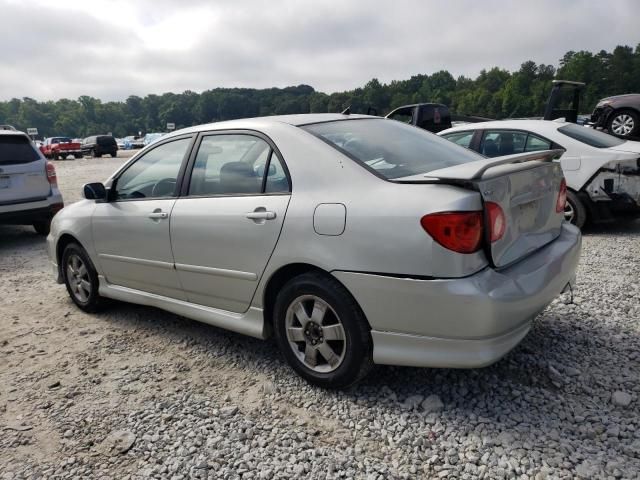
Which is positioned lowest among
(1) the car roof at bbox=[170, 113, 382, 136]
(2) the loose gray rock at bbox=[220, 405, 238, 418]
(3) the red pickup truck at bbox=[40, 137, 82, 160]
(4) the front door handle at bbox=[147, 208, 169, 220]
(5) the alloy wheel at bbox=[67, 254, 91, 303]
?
(3) the red pickup truck at bbox=[40, 137, 82, 160]

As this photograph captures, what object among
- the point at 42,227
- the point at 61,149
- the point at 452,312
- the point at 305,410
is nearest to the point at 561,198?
the point at 452,312

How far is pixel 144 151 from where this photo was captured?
392cm

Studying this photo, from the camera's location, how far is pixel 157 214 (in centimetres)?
344

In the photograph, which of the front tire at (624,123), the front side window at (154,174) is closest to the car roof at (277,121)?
the front side window at (154,174)

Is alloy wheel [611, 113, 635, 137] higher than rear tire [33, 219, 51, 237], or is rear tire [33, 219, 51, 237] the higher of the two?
alloy wheel [611, 113, 635, 137]

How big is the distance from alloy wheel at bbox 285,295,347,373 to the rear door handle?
0.48 m

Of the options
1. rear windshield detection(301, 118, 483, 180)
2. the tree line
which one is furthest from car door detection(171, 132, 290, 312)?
the tree line

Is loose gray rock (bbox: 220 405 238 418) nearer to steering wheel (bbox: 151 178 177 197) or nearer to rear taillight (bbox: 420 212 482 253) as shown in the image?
rear taillight (bbox: 420 212 482 253)

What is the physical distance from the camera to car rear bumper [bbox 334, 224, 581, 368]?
7.34ft

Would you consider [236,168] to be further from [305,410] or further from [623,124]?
[623,124]

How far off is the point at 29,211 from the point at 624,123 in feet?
37.7

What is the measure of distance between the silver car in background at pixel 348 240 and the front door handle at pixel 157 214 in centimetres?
1

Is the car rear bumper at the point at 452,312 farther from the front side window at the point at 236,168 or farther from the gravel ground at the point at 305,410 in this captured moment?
the front side window at the point at 236,168

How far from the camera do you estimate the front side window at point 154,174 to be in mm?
3535
